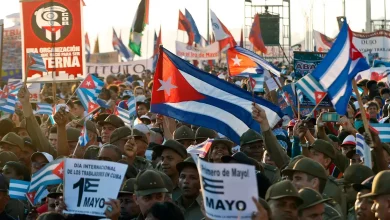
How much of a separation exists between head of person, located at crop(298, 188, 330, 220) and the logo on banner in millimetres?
9986

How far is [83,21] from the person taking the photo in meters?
18.7

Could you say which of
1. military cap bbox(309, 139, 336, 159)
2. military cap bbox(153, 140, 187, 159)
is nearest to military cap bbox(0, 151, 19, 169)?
military cap bbox(153, 140, 187, 159)

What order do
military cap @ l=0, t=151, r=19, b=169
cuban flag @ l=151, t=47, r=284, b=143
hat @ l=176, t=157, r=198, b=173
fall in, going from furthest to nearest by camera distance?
cuban flag @ l=151, t=47, r=284, b=143 → military cap @ l=0, t=151, r=19, b=169 → hat @ l=176, t=157, r=198, b=173

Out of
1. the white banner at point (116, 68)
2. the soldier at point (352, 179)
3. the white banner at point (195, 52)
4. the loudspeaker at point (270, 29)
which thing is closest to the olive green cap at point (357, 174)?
the soldier at point (352, 179)

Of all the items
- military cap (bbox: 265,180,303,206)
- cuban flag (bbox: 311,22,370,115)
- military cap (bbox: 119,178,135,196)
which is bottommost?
military cap (bbox: 119,178,135,196)

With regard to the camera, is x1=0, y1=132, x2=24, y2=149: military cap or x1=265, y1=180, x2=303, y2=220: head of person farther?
x1=0, y1=132, x2=24, y2=149: military cap

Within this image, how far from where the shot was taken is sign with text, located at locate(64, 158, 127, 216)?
8703 millimetres

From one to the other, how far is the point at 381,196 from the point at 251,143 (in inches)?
154

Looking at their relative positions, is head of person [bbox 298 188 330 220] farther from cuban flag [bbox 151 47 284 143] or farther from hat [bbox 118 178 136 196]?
cuban flag [bbox 151 47 284 143]

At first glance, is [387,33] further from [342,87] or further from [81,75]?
[342,87]

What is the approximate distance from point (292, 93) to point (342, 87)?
4425mm

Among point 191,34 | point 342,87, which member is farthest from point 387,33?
point 342,87

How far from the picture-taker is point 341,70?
42.0 feet

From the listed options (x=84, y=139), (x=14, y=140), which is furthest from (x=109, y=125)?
(x=14, y=140)
